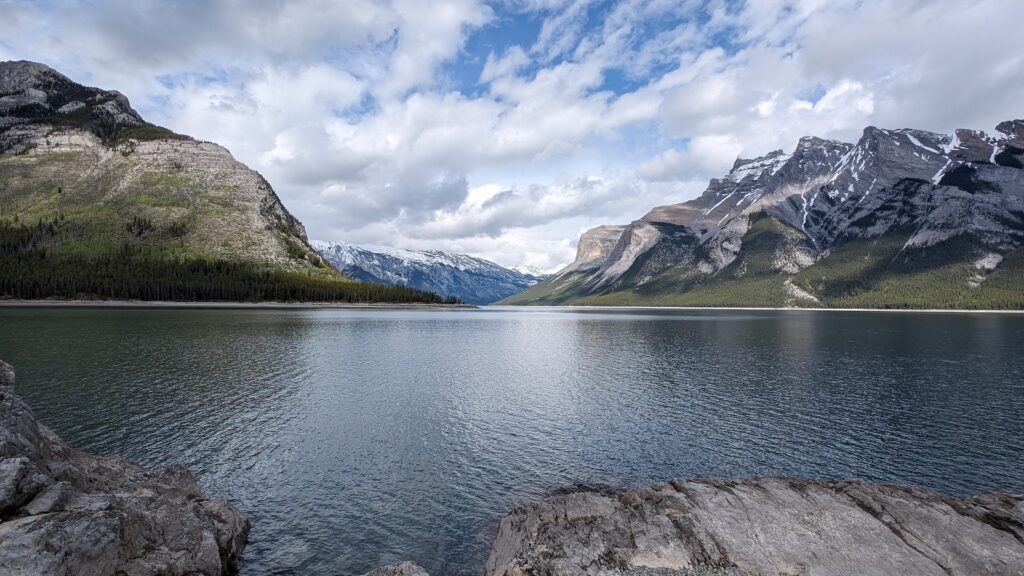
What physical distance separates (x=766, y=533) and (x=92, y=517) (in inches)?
1024

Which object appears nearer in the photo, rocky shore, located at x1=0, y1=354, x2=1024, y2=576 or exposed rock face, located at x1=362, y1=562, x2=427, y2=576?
rocky shore, located at x1=0, y1=354, x2=1024, y2=576

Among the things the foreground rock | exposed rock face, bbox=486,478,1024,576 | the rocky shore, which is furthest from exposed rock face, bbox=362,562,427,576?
the foreground rock

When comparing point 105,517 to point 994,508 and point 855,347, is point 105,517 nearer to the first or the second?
point 994,508

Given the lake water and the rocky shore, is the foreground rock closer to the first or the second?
the rocky shore

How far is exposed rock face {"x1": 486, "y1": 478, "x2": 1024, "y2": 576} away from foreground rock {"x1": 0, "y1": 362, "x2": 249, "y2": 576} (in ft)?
40.8

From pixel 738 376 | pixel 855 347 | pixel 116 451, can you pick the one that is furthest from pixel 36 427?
pixel 855 347

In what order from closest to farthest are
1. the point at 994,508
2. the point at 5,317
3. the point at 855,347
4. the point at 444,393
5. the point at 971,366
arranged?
the point at 994,508 < the point at 444,393 < the point at 971,366 < the point at 855,347 < the point at 5,317

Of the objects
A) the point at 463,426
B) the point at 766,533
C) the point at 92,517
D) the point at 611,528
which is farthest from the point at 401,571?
the point at 463,426

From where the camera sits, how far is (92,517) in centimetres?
1664

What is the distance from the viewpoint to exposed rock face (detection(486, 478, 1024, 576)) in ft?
58.1

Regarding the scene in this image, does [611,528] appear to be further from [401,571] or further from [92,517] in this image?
[92,517]

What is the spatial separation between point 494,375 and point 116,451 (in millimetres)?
43394

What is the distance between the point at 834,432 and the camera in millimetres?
40312

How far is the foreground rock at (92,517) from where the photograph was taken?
15.1 metres
